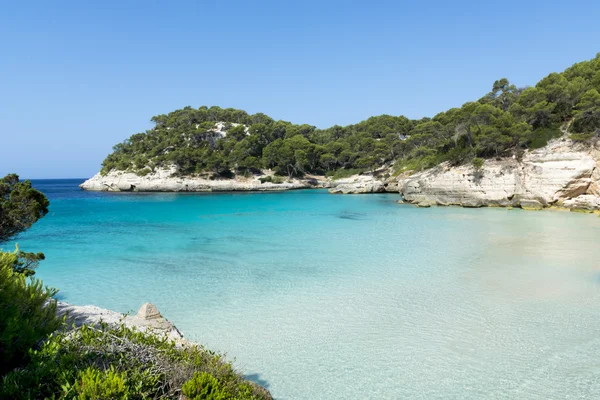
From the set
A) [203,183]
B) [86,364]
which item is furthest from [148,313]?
[203,183]

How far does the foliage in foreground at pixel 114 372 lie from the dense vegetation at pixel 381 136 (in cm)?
3386

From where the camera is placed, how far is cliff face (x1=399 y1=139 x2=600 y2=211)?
83.6ft

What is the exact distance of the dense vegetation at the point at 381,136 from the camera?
31188 mm

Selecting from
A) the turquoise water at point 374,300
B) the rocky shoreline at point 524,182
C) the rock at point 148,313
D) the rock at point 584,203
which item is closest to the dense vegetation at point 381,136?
the rocky shoreline at point 524,182

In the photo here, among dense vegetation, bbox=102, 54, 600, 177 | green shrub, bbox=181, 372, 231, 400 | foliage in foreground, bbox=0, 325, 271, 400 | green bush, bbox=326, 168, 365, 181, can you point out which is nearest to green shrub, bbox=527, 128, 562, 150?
dense vegetation, bbox=102, 54, 600, 177

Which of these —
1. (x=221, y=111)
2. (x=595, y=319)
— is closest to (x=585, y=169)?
(x=595, y=319)

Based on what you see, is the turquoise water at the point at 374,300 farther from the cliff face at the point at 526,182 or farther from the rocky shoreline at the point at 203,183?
the rocky shoreline at the point at 203,183

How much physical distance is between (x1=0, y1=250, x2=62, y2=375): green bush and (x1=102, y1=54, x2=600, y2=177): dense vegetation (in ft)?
114

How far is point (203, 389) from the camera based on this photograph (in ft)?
10.3

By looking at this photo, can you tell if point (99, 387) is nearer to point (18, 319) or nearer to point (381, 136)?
point (18, 319)

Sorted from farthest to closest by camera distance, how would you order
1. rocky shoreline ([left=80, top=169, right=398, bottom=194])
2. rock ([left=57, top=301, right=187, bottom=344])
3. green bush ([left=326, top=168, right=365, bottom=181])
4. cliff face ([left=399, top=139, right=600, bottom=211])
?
green bush ([left=326, top=168, right=365, bottom=181]) < rocky shoreline ([left=80, top=169, right=398, bottom=194]) < cliff face ([left=399, top=139, right=600, bottom=211]) < rock ([left=57, top=301, right=187, bottom=344])

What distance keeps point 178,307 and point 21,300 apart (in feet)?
17.0

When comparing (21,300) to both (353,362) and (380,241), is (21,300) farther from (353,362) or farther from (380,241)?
(380,241)

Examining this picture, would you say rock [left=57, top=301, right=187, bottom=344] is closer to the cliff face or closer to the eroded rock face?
the cliff face
